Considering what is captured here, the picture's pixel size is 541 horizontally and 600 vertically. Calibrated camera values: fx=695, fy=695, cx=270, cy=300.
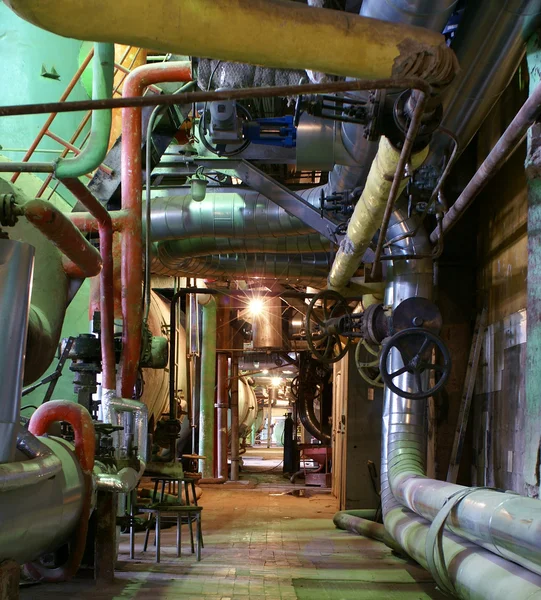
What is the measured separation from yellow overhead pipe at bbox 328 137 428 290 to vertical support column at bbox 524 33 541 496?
0.60 metres

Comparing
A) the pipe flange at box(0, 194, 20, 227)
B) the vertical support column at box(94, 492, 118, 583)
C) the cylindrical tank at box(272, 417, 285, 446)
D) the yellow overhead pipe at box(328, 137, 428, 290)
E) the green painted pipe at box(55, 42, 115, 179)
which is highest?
the green painted pipe at box(55, 42, 115, 179)

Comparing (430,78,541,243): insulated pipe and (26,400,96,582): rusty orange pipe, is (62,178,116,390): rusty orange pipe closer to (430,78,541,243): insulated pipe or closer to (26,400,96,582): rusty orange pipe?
(26,400,96,582): rusty orange pipe

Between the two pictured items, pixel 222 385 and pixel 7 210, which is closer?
pixel 7 210

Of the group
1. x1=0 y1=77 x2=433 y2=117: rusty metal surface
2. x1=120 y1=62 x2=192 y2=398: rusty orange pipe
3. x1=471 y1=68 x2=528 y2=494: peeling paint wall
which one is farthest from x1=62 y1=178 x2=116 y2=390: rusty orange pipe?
x1=0 y1=77 x2=433 y2=117: rusty metal surface

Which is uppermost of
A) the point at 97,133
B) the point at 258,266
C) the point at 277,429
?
the point at 97,133

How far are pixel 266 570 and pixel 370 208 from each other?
2.85 meters

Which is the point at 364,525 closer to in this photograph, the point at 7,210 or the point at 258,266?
the point at 258,266

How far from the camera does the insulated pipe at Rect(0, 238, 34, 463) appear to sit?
301 cm

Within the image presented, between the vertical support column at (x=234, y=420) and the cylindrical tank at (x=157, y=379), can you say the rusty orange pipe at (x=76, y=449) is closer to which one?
the cylindrical tank at (x=157, y=379)

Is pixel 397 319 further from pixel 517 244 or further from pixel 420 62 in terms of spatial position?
pixel 420 62

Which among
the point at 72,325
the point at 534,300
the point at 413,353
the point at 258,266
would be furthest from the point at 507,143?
the point at 72,325

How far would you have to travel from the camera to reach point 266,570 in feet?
17.5

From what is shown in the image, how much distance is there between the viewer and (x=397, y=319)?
545 cm

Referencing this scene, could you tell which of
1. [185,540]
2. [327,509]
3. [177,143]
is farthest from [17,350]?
[327,509]
